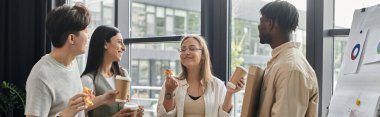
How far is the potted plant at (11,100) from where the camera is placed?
4.14 m

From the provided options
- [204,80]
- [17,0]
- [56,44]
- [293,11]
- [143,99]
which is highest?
[17,0]

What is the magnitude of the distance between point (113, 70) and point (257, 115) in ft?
3.84

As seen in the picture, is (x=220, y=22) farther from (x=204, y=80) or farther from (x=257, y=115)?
(x=257, y=115)

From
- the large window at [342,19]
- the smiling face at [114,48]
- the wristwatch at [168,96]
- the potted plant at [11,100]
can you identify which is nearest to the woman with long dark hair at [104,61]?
the smiling face at [114,48]

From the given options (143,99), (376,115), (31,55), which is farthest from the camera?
(31,55)

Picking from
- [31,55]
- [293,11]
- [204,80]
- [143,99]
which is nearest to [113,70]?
[204,80]

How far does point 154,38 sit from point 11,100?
170 cm

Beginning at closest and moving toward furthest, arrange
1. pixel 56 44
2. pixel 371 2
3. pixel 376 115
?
1. pixel 376 115
2. pixel 56 44
3. pixel 371 2

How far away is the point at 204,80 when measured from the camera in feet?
8.96

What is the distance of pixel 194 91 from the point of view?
2.70 metres

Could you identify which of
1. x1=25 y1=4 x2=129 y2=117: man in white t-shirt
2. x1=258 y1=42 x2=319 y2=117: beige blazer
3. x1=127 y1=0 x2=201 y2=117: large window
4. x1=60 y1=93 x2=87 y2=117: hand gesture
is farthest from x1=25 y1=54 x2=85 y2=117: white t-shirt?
x1=127 y1=0 x2=201 y2=117: large window

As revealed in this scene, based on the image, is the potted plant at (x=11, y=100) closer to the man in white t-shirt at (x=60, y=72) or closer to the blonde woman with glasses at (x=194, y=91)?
the blonde woman with glasses at (x=194, y=91)

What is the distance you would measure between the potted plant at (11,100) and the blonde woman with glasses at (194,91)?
82.1 inches

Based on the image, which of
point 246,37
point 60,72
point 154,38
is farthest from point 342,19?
point 60,72
